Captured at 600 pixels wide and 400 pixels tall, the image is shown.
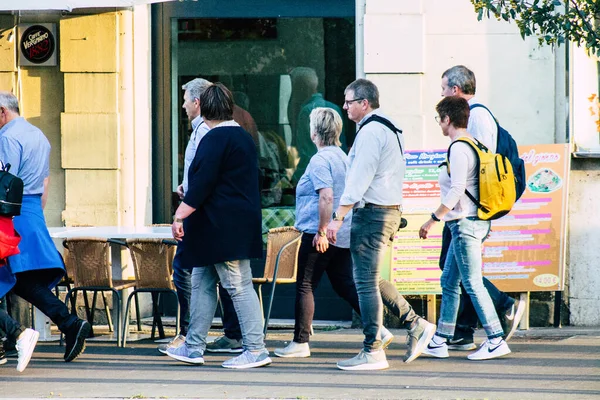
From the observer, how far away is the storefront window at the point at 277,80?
35.1ft

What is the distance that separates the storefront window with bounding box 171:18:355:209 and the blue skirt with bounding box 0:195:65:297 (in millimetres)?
3066

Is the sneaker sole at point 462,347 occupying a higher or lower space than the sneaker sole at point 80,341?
lower

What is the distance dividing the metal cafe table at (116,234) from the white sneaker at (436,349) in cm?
225

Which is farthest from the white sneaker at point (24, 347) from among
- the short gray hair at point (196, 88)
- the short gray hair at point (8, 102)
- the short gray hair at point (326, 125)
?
the short gray hair at point (326, 125)

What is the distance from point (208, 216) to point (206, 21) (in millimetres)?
3741

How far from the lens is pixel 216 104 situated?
25.5 ft

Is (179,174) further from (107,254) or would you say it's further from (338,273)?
(338,273)

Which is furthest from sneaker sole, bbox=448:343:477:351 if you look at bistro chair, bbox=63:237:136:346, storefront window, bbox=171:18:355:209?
storefront window, bbox=171:18:355:209

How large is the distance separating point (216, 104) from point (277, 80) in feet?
10.1

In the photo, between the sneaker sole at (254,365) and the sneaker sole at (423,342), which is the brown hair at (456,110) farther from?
the sneaker sole at (254,365)

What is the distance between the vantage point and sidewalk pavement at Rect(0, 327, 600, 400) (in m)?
6.82

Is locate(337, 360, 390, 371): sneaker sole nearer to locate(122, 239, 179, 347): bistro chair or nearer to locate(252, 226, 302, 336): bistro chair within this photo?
locate(252, 226, 302, 336): bistro chair

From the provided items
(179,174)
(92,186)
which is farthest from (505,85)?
(92,186)

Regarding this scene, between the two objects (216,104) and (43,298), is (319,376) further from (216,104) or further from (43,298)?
(43,298)
